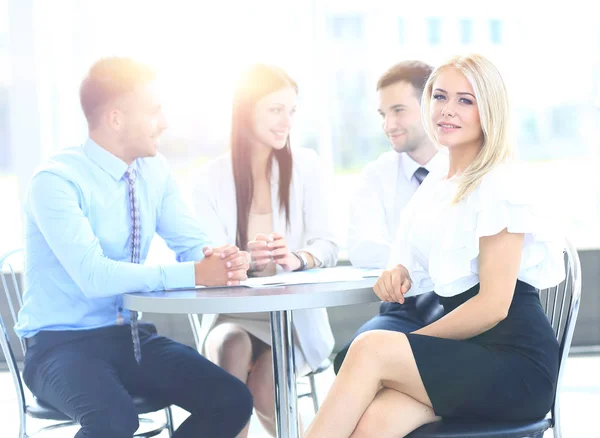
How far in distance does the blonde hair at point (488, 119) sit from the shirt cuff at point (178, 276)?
0.74 m

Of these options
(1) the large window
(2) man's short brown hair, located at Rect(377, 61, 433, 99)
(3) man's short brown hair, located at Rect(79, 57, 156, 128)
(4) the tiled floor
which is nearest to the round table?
(3) man's short brown hair, located at Rect(79, 57, 156, 128)

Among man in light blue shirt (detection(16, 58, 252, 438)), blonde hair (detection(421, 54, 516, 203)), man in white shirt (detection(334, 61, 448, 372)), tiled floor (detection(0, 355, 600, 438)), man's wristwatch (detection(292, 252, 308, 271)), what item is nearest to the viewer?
blonde hair (detection(421, 54, 516, 203))

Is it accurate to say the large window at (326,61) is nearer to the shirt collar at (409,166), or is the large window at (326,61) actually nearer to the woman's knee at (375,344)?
the shirt collar at (409,166)

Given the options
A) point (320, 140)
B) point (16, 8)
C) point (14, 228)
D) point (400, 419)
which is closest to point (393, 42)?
point (320, 140)

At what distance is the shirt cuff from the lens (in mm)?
2150

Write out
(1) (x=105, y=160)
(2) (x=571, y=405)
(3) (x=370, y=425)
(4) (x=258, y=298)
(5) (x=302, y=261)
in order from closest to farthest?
(3) (x=370, y=425), (4) (x=258, y=298), (1) (x=105, y=160), (5) (x=302, y=261), (2) (x=571, y=405)

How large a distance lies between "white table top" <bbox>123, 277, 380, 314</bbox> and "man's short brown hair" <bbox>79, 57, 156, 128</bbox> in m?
0.63

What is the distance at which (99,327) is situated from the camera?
7.59 ft

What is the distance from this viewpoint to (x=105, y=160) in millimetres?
2359

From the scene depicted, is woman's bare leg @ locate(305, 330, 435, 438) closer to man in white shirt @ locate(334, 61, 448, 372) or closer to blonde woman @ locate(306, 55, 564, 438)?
blonde woman @ locate(306, 55, 564, 438)

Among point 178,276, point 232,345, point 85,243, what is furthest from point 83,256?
point 232,345

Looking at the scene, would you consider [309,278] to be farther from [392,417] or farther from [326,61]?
[326,61]

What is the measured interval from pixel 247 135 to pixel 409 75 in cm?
64

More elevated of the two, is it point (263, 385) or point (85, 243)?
point (85, 243)
